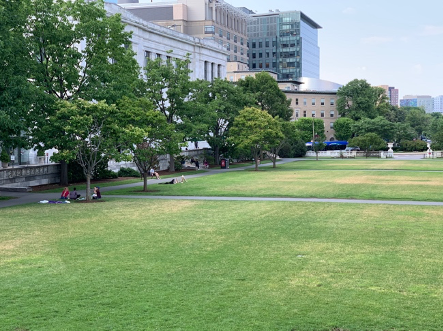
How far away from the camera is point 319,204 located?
2989 cm

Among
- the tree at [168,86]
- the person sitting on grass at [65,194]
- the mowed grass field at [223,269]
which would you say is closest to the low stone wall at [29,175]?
the person sitting on grass at [65,194]

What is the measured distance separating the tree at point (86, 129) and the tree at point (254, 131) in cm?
2945

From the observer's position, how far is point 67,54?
38.9 m

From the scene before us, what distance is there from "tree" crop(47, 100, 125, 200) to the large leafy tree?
222cm

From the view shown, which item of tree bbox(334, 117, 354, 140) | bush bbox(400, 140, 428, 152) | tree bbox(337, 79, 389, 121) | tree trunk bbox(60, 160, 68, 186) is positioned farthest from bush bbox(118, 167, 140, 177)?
tree bbox(337, 79, 389, 121)

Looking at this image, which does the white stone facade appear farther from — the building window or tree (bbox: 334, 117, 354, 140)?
tree (bbox: 334, 117, 354, 140)

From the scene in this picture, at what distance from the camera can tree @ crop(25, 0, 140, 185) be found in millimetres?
37406

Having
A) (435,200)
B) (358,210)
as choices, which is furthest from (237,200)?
(435,200)

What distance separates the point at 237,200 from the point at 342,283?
751 inches

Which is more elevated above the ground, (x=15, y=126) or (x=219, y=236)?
(x=15, y=126)

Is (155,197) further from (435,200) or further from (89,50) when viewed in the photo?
(435,200)

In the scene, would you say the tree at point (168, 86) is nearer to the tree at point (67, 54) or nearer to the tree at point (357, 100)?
the tree at point (67, 54)

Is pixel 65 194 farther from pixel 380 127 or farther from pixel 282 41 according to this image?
pixel 282 41

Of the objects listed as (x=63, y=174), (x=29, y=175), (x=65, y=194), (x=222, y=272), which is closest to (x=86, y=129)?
(x=65, y=194)
